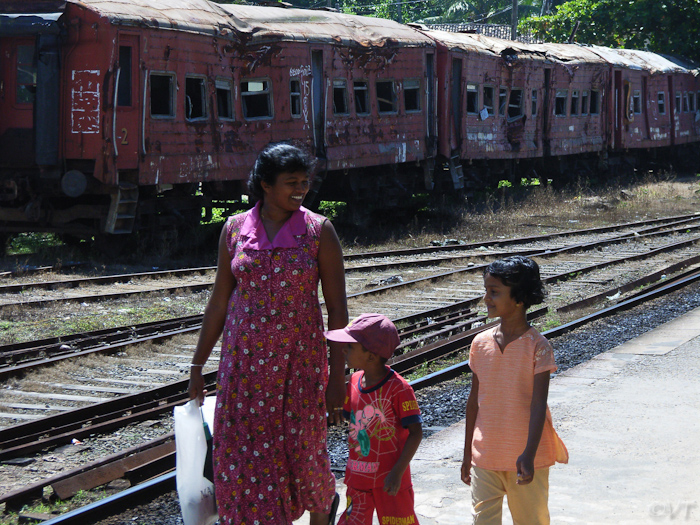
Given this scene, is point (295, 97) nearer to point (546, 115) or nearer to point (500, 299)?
point (546, 115)

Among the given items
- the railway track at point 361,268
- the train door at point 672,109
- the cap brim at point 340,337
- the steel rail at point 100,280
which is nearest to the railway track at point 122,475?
the cap brim at point 340,337

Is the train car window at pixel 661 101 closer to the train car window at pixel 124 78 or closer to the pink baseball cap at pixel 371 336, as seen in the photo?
the train car window at pixel 124 78

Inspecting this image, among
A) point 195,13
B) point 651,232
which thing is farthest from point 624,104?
point 195,13

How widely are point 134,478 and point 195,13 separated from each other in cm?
1089

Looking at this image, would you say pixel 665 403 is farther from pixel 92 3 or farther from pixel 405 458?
pixel 92 3

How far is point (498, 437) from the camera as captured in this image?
3.28 metres

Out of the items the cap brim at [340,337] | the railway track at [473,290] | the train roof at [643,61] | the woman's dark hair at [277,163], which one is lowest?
the railway track at [473,290]

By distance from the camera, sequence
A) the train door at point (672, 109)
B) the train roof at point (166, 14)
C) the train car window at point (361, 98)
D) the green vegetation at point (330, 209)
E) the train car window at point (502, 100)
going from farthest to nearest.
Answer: the train door at point (672, 109), the train car window at point (502, 100), the green vegetation at point (330, 209), the train car window at point (361, 98), the train roof at point (166, 14)

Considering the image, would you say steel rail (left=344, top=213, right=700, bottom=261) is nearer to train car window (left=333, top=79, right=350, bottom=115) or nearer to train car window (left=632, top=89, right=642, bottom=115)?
train car window (left=333, top=79, right=350, bottom=115)

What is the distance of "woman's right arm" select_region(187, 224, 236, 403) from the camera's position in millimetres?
3422

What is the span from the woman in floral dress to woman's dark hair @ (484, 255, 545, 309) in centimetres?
61

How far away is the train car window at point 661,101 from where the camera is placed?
32.0 meters

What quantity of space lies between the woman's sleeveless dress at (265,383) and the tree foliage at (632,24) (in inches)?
1505

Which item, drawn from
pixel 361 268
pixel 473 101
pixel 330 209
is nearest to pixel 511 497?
pixel 361 268
